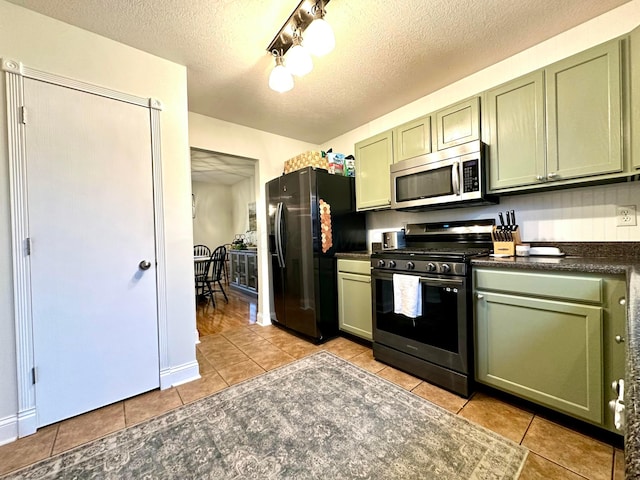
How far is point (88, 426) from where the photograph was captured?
1632mm

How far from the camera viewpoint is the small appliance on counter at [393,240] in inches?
105

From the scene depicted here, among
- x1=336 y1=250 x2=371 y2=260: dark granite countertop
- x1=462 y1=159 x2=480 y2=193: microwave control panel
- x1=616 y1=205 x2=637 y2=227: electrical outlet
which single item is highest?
x1=462 y1=159 x2=480 y2=193: microwave control panel

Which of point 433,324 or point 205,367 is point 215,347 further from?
point 433,324

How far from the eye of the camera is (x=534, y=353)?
157 centimetres

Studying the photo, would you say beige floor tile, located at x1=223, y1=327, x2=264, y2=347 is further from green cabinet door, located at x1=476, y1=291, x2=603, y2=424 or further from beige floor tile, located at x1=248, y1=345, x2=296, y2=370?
green cabinet door, located at x1=476, y1=291, x2=603, y2=424

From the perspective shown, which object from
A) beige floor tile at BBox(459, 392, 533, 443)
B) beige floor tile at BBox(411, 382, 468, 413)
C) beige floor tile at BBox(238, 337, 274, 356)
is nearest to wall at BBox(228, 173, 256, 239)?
beige floor tile at BBox(238, 337, 274, 356)

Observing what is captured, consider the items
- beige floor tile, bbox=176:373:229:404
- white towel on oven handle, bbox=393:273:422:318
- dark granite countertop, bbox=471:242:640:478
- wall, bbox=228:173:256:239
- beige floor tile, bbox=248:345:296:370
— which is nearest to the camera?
dark granite countertop, bbox=471:242:640:478

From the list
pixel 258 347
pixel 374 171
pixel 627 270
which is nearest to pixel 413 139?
pixel 374 171

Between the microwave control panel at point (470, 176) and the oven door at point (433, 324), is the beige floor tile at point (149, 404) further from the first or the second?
the microwave control panel at point (470, 176)

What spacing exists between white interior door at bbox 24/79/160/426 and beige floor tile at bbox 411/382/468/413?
1904mm

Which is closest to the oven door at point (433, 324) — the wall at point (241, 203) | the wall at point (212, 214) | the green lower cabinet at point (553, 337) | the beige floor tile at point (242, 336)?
the green lower cabinet at point (553, 337)

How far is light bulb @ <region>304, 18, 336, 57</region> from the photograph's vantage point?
59.1 inches

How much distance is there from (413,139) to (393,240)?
37.0 inches

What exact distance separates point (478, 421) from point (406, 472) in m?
0.61
